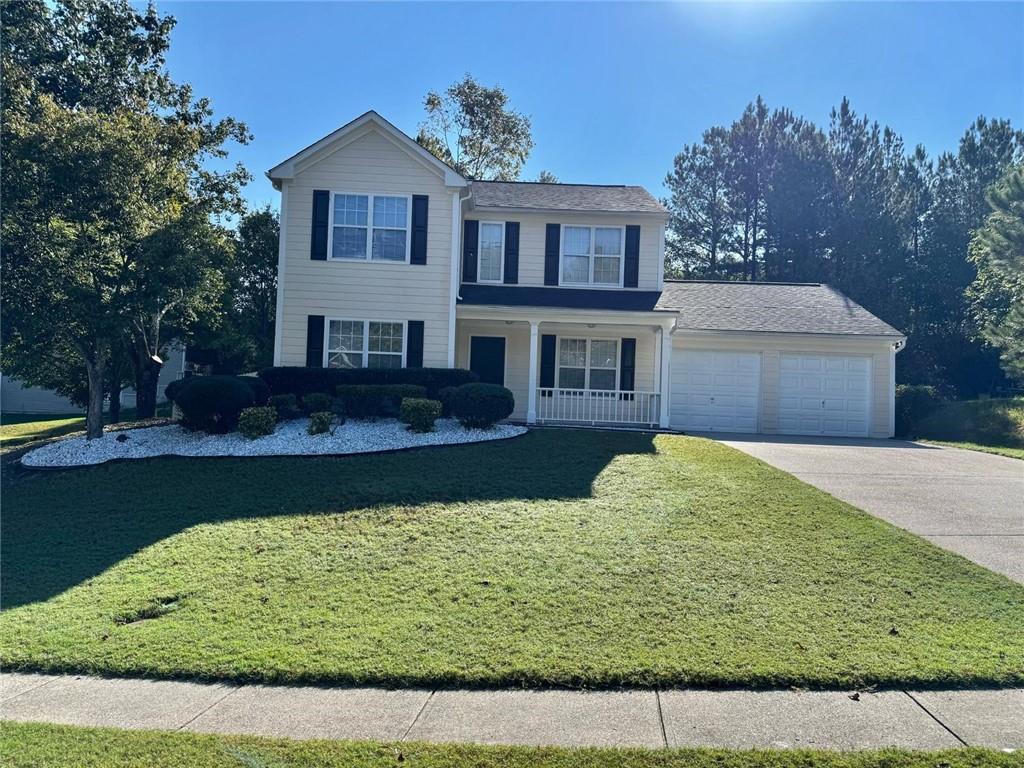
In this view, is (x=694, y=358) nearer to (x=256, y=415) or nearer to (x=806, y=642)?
(x=256, y=415)

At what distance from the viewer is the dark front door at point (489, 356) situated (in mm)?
18453

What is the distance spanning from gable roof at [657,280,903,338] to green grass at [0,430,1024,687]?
30.4ft

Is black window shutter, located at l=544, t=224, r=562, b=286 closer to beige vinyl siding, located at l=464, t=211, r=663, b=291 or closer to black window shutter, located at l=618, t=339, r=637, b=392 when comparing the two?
beige vinyl siding, located at l=464, t=211, r=663, b=291

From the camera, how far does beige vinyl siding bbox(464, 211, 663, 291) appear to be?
18109mm

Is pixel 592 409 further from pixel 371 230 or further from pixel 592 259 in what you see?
pixel 371 230

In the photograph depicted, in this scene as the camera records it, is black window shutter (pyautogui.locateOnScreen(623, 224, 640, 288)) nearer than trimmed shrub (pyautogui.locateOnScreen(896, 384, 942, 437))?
Yes

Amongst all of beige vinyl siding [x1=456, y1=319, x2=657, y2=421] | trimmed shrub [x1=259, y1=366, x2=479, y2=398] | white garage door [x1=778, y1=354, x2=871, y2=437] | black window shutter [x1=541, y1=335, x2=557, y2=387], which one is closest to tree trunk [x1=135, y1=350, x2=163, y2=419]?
trimmed shrub [x1=259, y1=366, x2=479, y2=398]

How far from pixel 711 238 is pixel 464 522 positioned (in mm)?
32825

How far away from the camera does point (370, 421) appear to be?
1439 centimetres

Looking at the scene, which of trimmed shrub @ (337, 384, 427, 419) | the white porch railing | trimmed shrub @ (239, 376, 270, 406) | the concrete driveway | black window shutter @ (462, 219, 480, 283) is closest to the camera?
the concrete driveway

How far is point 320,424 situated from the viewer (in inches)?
525

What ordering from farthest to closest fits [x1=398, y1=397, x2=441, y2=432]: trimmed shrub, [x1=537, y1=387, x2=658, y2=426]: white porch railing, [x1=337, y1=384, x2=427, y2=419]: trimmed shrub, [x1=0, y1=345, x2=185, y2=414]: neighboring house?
1. [x1=0, y1=345, x2=185, y2=414]: neighboring house
2. [x1=537, y1=387, x2=658, y2=426]: white porch railing
3. [x1=337, y1=384, x2=427, y2=419]: trimmed shrub
4. [x1=398, y1=397, x2=441, y2=432]: trimmed shrub

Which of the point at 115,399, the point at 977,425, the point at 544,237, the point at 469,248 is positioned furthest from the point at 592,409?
the point at 115,399

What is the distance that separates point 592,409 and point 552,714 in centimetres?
1278
